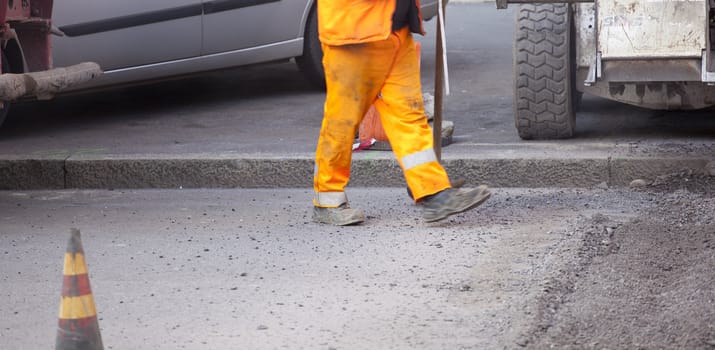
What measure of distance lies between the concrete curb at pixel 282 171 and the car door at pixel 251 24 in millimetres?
1535

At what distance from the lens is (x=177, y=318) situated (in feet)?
14.4

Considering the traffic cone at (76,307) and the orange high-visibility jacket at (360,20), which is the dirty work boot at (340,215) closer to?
the orange high-visibility jacket at (360,20)

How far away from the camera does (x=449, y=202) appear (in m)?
5.66

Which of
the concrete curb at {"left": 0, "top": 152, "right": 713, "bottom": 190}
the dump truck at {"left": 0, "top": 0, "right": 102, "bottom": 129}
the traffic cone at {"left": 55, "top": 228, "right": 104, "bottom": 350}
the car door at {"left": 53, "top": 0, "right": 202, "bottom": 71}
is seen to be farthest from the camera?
the car door at {"left": 53, "top": 0, "right": 202, "bottom": 71}

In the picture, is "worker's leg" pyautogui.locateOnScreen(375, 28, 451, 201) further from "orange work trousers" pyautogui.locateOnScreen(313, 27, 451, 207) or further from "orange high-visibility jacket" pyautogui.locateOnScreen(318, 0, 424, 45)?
"orange high-visibility jacket" pyautogui.locateOnScreen(318, 0, 424, 45)

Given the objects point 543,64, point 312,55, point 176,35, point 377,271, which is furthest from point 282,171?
point 312,55

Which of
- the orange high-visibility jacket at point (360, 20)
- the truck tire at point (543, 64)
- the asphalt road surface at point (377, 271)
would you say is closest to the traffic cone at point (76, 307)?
the asphalt road surface at point (377, 271)

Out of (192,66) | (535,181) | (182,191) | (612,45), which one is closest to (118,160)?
(182,191)

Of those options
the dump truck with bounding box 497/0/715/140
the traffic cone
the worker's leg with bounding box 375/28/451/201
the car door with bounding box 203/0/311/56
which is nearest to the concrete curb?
the dump truck with bounding box 497/0/715/140

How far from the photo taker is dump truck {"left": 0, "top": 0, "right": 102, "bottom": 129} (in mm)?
5977

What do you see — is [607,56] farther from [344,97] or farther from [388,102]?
[344,97]

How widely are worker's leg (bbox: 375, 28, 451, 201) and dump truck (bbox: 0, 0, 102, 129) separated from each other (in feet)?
5.42

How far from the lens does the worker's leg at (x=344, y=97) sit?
18.5ft

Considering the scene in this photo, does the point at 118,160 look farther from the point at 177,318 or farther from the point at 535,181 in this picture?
the point at 177,318
